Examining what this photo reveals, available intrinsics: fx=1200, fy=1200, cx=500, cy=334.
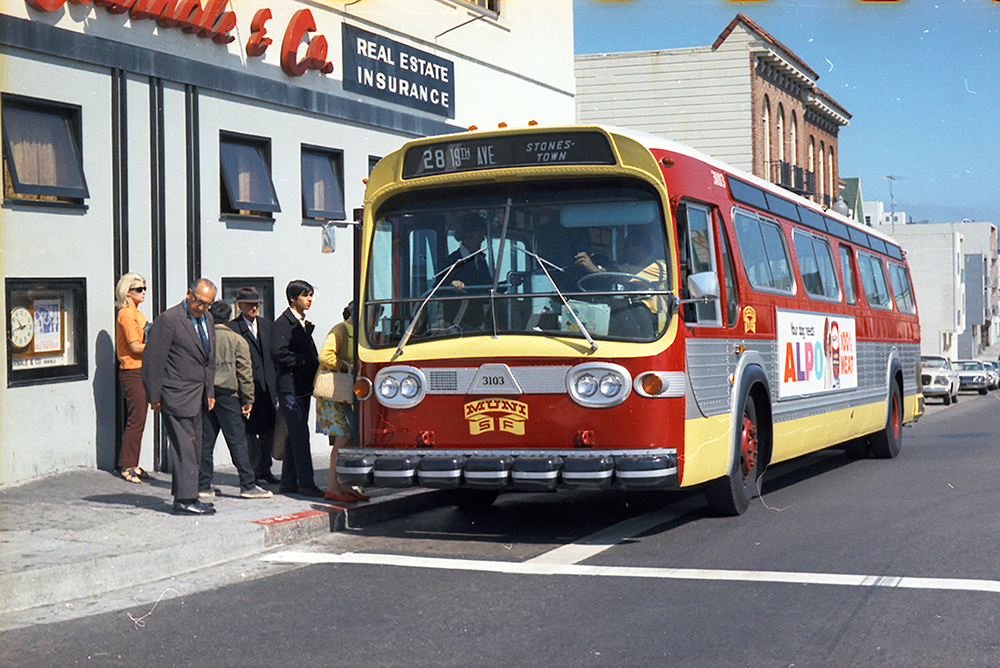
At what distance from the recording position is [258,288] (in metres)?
14.2

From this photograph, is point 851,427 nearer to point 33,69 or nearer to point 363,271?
point 363,271

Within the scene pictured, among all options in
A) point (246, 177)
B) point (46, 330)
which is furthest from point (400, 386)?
point (246, 177)

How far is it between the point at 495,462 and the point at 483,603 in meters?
1.85

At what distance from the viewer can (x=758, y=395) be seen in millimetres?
10406

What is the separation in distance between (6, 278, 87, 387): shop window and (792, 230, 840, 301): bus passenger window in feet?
23.3

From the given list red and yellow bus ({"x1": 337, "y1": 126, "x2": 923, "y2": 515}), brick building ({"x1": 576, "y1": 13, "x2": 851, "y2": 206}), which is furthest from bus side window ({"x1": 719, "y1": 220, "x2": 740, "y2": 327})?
brick building ({"x1": 576, "y1": 13, "x2": 851, "y2": 206})

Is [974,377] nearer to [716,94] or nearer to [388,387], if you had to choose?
[716,94]

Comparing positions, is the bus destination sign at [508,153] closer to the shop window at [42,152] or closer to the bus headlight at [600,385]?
the bus headlight at [600,385]

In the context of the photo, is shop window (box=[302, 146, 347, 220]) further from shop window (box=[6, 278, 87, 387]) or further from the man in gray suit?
the man in gray suit

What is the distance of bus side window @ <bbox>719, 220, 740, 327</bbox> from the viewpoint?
962cm

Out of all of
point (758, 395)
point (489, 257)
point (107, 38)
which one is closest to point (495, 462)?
point (489, 257)

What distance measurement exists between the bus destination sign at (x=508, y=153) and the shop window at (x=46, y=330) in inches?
164

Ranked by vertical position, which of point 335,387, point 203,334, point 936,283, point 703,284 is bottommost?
point 335,387

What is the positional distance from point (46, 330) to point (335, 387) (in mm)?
3362
